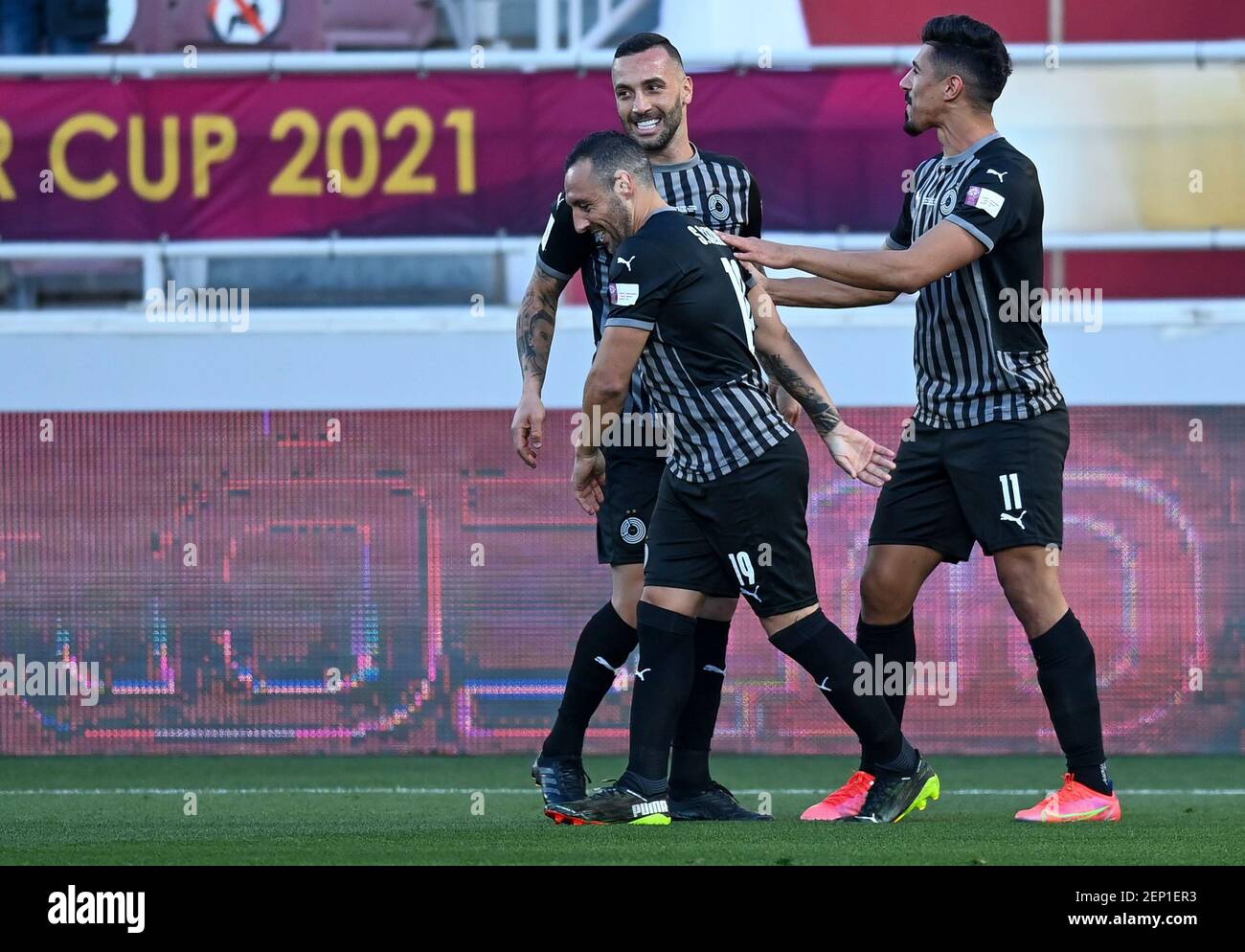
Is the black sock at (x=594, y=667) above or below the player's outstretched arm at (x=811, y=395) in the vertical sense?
below

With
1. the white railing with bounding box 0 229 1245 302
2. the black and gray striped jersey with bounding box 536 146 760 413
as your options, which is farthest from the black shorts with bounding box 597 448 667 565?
the white railing with bounding box 0 229 1245 302

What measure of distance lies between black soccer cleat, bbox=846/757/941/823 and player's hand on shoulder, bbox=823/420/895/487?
26.5 inches

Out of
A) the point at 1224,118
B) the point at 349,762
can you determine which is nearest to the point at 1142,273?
the point at 1224,118

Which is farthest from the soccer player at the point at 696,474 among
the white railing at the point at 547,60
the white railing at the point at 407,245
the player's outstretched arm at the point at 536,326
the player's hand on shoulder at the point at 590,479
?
the white railing at the point at 547,60

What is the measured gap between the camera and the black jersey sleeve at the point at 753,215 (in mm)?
4812

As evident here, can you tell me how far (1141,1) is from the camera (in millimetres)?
8375

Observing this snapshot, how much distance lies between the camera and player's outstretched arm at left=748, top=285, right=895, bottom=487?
4371 mm

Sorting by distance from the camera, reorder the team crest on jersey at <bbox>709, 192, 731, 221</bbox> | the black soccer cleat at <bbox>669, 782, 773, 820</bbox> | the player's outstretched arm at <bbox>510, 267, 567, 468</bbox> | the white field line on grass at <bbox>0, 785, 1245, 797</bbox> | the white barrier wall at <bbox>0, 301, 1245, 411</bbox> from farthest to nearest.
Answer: the white barrier wall at <bbox>0, 301, 1245, 411</bbox>
the white field line on grass at <bbox>0, 785, 1245, 797</bbox>
the player's outstretched arm at <bbox>510, 267, 567, 468</bbox>
the team crest on jersey at <bbox>709, 192, 731, 221</bbox>
the black soccer cleat at <bbox>669, 782, 773, 820</bbox>

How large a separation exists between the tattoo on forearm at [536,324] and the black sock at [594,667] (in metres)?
0.65

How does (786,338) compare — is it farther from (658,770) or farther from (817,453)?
(817,453)

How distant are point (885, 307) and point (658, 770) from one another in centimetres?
373

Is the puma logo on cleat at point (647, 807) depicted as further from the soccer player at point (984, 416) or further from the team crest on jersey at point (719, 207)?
the team crest on jersey at point (719, 207)

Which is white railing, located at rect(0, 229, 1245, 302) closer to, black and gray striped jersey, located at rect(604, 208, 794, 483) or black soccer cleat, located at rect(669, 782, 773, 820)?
black and gray striped jersey, located at rect(604, 208, 794, 483)

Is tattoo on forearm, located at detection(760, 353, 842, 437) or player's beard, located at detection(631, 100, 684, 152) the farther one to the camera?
player's beard, located at detection(631, 100, 684, 152)
